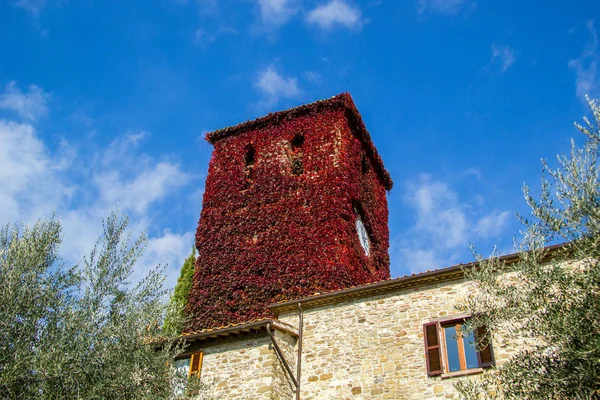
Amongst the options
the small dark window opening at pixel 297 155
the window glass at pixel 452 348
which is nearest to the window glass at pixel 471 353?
the window glass at pixel 452 348

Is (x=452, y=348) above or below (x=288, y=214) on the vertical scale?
below

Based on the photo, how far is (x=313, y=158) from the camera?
24.4 m

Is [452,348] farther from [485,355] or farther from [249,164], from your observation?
[249,164]

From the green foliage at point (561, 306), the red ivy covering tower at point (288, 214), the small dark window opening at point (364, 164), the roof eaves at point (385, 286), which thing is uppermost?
the small dark window opening at point (364, 164)

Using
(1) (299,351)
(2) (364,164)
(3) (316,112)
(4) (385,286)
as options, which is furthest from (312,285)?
(3) (316,112)

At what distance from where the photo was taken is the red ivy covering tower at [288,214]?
69.1 feet

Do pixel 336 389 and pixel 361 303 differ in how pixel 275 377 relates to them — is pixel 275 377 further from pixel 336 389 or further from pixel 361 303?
pixel 361 303

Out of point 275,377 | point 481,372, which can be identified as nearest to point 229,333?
point 275,377

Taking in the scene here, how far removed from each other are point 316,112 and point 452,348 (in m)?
14.5

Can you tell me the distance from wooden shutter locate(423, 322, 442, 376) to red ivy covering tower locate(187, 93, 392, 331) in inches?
249

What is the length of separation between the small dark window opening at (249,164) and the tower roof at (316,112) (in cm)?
111

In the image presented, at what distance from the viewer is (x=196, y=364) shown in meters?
15.5

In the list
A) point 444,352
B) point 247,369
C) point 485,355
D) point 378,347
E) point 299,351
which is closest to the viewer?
point 485,355

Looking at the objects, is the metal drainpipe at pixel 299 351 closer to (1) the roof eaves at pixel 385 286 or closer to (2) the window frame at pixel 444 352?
(1) the roof eaves at pixel 385 286
